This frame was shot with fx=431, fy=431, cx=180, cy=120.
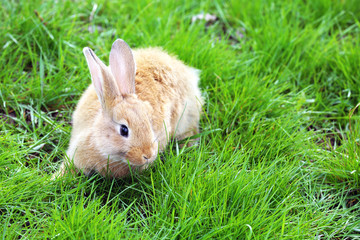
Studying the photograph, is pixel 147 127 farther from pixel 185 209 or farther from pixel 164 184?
pixel 185 209

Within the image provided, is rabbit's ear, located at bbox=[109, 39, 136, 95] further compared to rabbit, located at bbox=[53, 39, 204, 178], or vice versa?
rabbit's ear, located at bbox=[109, 39, 136, 95]

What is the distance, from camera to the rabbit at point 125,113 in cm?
333

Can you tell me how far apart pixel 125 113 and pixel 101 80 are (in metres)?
0.33

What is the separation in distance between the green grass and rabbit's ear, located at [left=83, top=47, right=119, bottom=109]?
0.66 metres

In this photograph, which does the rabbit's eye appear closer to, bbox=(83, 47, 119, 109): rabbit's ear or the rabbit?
the rabbit

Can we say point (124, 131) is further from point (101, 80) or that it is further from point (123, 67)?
point (123, 67)

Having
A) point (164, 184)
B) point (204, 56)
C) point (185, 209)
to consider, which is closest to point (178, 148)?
point (164, 184)

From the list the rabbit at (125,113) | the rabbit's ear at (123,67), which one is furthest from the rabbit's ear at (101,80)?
the rabbit's ear at (123,67)

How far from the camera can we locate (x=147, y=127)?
11.0ft

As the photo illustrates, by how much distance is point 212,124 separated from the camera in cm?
427

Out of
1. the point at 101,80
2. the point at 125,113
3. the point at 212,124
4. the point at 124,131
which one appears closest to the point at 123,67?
the point at 101,80

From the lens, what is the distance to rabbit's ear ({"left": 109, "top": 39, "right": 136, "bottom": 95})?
11.7ft

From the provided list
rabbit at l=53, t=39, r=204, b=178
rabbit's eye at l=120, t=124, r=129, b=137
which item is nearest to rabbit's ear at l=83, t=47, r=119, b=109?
rabbit at l=53, t=39, r=204, b=178

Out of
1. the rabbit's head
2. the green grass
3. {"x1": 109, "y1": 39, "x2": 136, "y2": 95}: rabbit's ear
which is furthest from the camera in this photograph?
{"x1": 109, "y1": 39, "x2": 136, "y2": 95}: rabbit's ear
